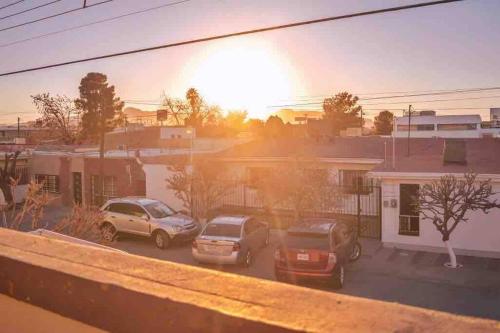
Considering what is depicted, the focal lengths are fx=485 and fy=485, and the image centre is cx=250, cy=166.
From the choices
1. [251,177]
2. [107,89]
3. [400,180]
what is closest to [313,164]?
[400,180]

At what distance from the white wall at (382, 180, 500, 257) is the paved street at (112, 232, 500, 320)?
48cm

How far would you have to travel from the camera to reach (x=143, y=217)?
62.3ft

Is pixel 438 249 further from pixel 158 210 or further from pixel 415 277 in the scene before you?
pixel 158 210

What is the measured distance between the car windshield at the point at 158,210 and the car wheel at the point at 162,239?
74 centimetres

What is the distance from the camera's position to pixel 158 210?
19516mm

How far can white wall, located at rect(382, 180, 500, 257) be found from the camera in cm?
1670

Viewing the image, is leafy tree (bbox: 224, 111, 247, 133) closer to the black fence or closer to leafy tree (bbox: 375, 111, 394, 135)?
leafy tree (bbox: 375, 111, 394, 135)

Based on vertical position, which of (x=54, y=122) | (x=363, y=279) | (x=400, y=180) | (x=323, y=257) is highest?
(x=54, y=122)

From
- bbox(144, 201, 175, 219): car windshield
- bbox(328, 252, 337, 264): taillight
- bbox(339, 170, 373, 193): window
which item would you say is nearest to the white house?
bbox(339, 170, 373, 193): window

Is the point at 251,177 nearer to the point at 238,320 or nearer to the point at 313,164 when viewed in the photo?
the point at 313,164

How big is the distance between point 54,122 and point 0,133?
117ft

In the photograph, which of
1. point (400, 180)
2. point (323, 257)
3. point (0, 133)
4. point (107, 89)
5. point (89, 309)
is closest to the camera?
point (89, 309)

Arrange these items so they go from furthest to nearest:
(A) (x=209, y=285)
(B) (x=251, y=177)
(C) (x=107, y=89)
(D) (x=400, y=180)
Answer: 1. (C) (x=107, y=89)
2. (B) (x=251, y=177)
3. (D) (x=400, y=180)
4. (A) (x=209, y=285)

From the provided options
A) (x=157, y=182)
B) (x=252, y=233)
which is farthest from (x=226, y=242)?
(x=157, y=182)
